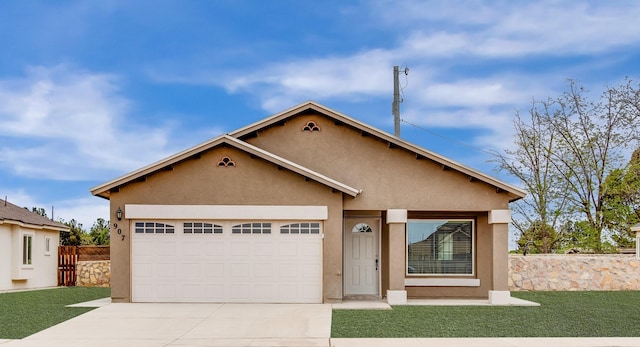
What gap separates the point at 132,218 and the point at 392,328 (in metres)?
7.81

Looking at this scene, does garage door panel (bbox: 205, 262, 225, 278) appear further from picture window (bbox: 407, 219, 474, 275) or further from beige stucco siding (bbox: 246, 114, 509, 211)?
picture window (bbox: 407, 219, 474, 275)

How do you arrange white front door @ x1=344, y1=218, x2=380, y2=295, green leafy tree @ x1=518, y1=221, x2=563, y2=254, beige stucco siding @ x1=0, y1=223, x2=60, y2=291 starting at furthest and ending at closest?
green leafy tree @ x1=518, y1=221, x2=563, y2=254 < beige stucco siding @ x1=0, y1=223, x2=60, y2=291 < white front door @ x1=344, y1=218, x2=380, y2=295

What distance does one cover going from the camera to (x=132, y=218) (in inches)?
671

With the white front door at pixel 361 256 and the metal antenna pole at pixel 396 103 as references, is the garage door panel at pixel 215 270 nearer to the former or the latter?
the white front door at pixel 361 256

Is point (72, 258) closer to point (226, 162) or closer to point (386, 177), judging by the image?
point (226, 162)

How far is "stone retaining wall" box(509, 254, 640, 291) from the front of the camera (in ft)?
75.1

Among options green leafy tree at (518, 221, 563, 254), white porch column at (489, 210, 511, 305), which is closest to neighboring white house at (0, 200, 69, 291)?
white porch column at (489, 210, 511, 305)

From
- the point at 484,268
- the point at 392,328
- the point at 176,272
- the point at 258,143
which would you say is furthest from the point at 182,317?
the point at 484,268

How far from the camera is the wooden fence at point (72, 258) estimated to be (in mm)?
25734

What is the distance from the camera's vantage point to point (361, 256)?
755 inches

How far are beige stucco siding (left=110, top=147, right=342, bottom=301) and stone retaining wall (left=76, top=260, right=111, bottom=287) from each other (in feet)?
27.9

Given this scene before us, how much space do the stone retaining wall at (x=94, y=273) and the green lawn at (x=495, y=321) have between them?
42.6 feet

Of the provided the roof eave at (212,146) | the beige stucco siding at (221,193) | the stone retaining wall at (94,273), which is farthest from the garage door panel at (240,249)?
the stone retaining wall at (94,273)

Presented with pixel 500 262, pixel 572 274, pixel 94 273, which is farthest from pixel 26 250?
pixel 572 274
